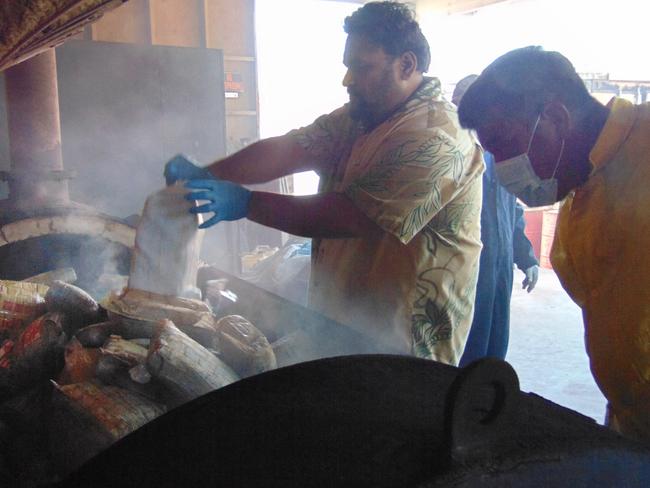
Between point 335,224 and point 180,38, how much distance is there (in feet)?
19.2

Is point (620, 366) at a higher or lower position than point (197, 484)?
lower

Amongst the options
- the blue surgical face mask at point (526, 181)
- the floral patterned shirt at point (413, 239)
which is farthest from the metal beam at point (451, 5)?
the blue surgical face mask at point (526, 181)

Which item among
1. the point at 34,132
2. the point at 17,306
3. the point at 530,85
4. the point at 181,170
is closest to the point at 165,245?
the point at 181,170

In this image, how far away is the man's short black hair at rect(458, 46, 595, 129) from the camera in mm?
1377

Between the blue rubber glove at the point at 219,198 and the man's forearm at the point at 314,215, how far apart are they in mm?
37

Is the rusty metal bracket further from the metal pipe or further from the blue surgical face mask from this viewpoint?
the metal pipe

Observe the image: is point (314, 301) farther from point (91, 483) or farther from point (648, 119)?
point (91, 483)

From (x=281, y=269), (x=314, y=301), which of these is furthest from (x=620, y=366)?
(x=281, y=269)

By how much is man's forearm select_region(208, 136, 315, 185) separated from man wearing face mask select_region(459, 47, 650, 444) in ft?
2.41

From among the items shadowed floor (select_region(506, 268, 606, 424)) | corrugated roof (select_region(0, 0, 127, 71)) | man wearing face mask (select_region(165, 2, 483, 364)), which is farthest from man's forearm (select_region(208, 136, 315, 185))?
shadowed floor (select_region(506, 268, 606, 424))

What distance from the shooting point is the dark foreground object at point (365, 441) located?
0.55m

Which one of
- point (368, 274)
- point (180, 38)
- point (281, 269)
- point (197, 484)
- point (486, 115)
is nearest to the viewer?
point (197, 484)

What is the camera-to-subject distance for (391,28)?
5.90ft

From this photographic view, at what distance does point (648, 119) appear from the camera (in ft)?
4.27
